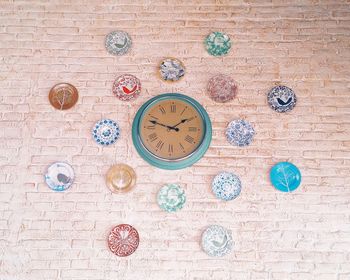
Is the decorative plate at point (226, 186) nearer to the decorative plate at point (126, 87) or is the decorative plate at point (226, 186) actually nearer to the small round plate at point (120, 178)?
Answer: the small round plate at point (120, 178)

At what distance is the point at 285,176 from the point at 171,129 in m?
0.71

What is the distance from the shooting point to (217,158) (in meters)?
2.45

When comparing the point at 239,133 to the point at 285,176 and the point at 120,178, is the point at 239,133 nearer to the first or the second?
the point at 285,176

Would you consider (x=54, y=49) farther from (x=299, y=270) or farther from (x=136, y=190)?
(x=299, y=270)

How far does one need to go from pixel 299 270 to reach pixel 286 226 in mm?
243

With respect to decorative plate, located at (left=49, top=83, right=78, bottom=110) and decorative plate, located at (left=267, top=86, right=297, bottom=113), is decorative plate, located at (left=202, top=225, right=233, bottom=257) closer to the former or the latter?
decorative plate, located at (left=267, top=86, right=297, bottom=113)

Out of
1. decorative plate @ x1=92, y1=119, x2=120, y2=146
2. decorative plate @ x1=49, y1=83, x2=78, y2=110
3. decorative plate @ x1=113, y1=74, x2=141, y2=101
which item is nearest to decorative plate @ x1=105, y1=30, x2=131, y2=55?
decorative plate @ x1=113, y1=74, x2=141, y2=101

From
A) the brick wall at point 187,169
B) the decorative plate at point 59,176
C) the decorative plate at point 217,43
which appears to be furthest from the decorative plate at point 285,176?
the decorative plate at point 59,176

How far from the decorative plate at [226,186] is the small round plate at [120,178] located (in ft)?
1.55

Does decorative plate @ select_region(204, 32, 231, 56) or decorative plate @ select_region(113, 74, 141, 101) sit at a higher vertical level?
decorative plate @ select_region(204, 32, 231, 56)

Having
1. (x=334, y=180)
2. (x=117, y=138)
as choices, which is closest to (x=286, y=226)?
(x=334, y=180)

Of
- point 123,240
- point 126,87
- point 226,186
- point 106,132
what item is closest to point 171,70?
point 126,87

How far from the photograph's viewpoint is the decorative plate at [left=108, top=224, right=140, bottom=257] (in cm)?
229

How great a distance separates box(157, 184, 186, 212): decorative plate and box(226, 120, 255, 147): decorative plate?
0.43 metres
